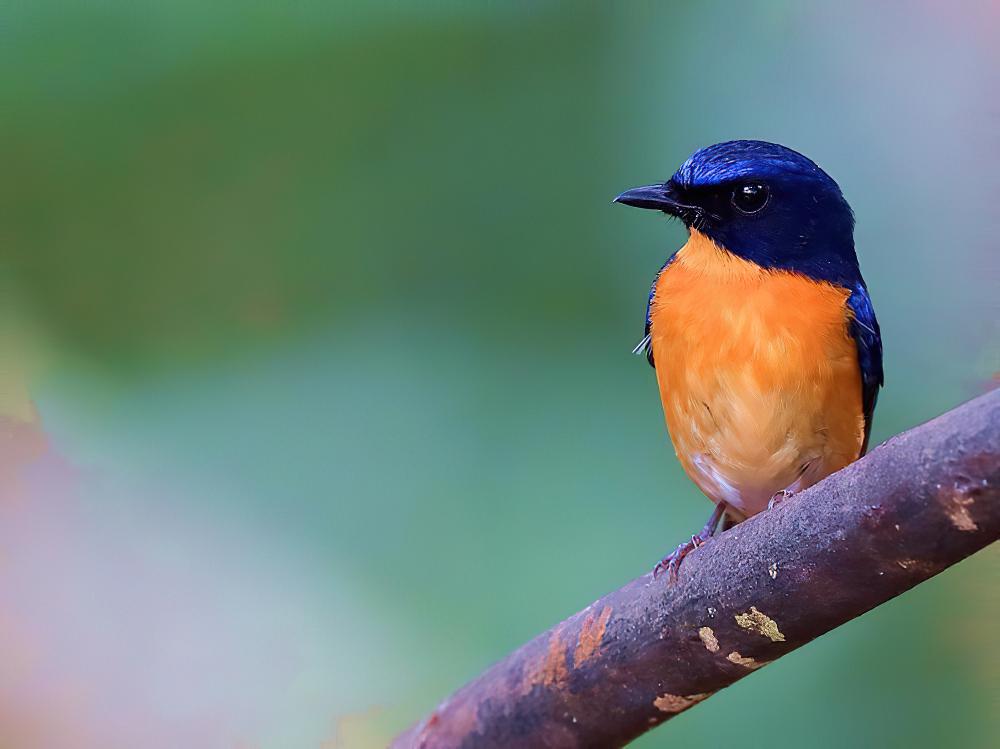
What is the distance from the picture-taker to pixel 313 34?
4.32m

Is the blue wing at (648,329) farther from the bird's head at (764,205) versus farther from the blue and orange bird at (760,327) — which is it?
the bird's head at (764,205)

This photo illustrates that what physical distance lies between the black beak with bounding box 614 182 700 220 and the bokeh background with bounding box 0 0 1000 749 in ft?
3.35

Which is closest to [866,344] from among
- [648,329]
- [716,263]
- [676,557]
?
[716,263]

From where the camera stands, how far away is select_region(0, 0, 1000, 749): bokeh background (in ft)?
12.1

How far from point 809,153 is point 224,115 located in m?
2.00

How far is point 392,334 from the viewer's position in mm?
4180

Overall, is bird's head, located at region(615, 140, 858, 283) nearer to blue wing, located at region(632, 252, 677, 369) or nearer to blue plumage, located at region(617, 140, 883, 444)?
blue plumage, located at region(617, 140, 883, 444)

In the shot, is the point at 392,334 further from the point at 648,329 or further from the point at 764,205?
the point at 764,205


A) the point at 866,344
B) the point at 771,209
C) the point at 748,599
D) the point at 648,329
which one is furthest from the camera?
the point at 648,329

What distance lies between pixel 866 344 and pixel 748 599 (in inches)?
38.7

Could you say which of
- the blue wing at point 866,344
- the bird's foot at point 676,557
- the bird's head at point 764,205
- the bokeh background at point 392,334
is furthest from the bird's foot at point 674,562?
the bokeh background at point 392,334

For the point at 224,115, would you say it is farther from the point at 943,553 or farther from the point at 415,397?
the point at 943,553

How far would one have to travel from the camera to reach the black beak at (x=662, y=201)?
2.92m

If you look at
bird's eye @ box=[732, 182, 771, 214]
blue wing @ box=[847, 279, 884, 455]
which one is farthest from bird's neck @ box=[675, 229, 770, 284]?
blue wing @ box=[847, 279, 884, 455]
